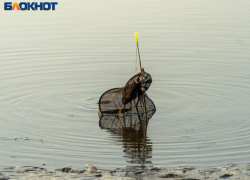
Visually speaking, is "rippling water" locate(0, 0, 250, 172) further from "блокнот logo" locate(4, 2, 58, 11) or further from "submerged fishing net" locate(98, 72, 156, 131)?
"блокнот logo" locate(4, 2, 58, 11)

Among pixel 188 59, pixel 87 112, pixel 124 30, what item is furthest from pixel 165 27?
pixel 87 112

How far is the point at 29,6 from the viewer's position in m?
34.2

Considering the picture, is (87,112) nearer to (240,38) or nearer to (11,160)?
(11,160)

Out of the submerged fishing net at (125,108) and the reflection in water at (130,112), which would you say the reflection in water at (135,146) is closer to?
the reflection in water at (130,112)

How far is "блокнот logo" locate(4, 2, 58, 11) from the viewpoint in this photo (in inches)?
1309

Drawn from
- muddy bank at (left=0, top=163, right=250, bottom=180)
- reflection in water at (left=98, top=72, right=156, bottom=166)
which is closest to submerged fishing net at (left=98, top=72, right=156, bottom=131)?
reflection in water at (left=98, top=72, right=156, bottom=166)

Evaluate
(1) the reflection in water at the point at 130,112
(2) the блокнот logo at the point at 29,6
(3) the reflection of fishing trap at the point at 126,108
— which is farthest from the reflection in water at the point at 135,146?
(2) the блокнот logo at the point at 29,6

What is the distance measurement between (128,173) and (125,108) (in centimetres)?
445

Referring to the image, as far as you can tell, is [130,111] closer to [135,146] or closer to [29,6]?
[135,146]

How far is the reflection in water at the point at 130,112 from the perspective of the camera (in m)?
11.8

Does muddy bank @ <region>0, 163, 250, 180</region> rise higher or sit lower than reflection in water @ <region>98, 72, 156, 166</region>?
lower

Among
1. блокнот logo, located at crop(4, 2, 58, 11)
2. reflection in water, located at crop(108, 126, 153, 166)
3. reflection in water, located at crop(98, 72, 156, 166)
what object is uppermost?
блокнот logo, located at crop(4, 2, 58, 11)

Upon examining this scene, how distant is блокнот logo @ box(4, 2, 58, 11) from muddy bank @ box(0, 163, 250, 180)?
25.2m

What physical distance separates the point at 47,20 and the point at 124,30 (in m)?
5.45
